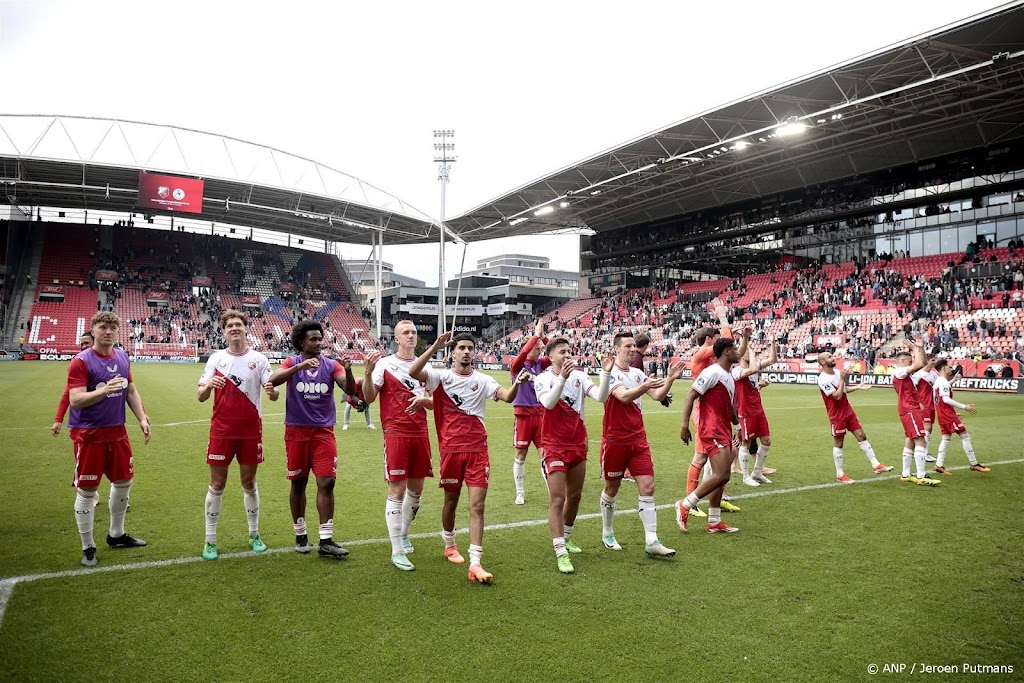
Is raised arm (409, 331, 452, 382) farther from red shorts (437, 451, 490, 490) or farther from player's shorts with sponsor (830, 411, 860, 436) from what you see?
player's shorts with sponsor (830, 411, 860, 436)

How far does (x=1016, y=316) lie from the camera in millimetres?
30812

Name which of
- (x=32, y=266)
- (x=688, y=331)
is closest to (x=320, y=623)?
(x=688, y=331)

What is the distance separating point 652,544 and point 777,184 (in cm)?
4428

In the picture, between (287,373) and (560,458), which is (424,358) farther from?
(560,458)

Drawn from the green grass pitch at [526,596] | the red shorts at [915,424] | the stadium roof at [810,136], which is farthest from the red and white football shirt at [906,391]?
the stadium roof at [810,136]

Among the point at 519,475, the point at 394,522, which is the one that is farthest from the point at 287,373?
the point at 519,475

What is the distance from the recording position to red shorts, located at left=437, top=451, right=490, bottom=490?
567cm

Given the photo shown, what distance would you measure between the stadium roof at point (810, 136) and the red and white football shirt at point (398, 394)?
25.2 metres

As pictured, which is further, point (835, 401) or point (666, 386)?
point (835, 401)

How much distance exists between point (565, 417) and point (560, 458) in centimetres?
38

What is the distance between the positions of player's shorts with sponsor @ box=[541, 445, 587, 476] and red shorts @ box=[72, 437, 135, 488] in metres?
3.90

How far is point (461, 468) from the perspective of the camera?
18.7 ft

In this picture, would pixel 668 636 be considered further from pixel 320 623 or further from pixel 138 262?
pixel 138 262

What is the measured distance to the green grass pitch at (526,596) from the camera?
3.96 m
